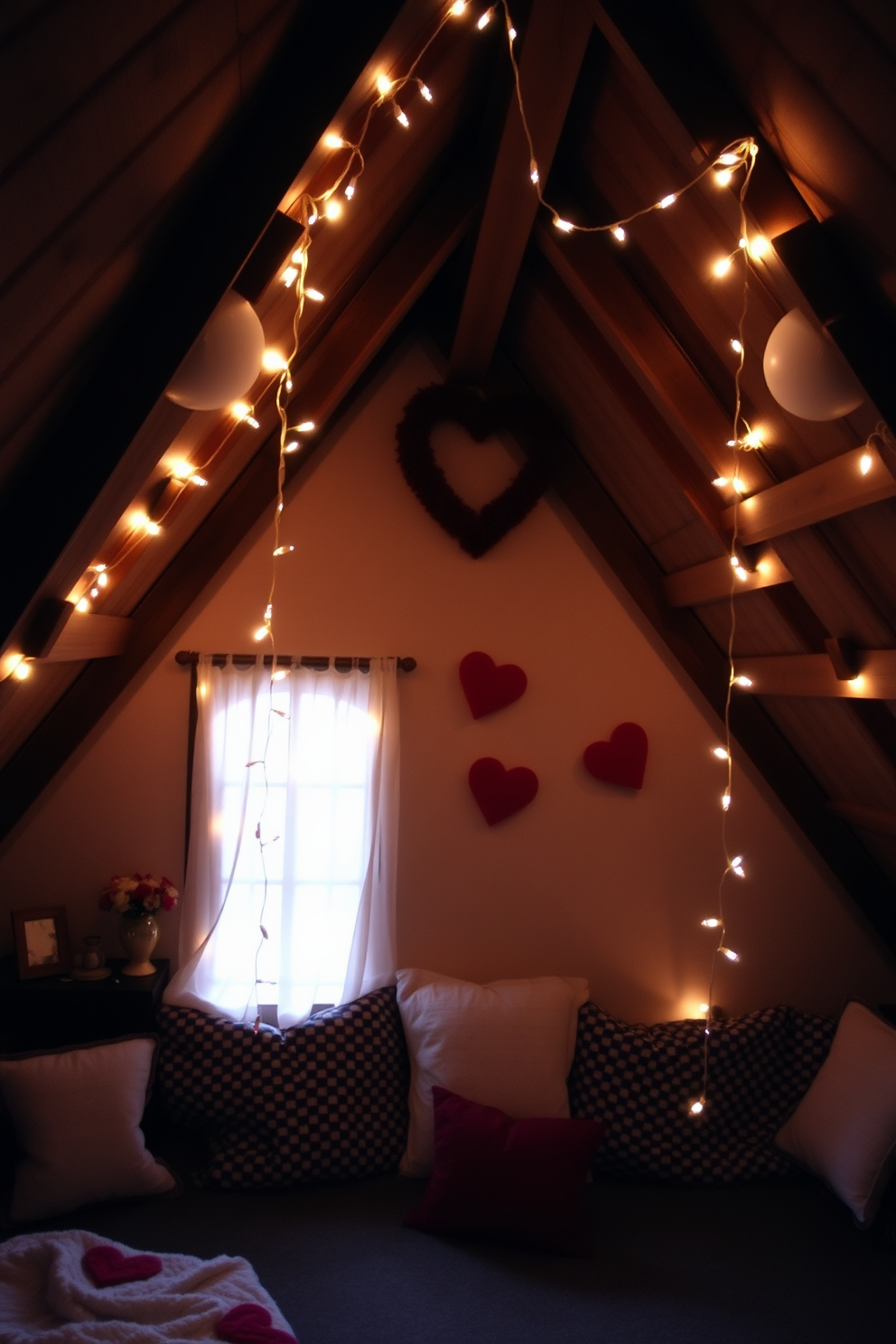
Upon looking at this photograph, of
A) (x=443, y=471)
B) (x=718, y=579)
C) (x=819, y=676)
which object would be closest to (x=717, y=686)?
(x=718, y=579)

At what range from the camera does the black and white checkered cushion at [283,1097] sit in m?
2.97

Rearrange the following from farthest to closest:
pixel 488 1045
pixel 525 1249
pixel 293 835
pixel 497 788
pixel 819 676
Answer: pixel 497 788
pixel 293 835
pixel 488 1045
pixel 819 676
pixel 525 1249

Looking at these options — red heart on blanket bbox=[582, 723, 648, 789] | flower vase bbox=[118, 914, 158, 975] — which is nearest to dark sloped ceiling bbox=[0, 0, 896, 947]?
red heart on blanket bbox=[582, 723, 648, 789]

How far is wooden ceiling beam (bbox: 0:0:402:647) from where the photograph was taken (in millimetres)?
1661

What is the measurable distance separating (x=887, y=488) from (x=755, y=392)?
0.52 meters

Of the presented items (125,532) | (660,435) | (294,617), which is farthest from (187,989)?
(660,435)

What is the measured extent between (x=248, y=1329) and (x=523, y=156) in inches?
108

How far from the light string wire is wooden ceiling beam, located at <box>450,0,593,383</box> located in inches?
1.2

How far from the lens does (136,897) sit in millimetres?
3229

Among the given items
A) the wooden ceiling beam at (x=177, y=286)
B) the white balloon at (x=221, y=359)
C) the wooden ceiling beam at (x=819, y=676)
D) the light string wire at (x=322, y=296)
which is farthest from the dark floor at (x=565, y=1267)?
the white balloon at (x=221, y=359)

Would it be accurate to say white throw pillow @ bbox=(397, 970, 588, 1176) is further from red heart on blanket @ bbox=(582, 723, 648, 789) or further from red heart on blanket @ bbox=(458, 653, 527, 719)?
red heart on blanket @ bbox=(458, 653, 527, 719)

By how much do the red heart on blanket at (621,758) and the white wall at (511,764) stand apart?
0.05 metres

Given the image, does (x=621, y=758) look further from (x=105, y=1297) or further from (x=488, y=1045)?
(x=105, y=1297)

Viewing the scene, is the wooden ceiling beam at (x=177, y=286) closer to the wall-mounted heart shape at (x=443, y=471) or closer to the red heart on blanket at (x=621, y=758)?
the wall-mounted heart shape at (x=443, y=471)
